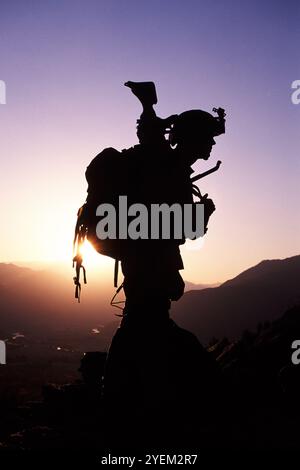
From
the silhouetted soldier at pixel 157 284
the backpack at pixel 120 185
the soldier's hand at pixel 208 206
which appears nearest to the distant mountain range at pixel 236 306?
the soldier's hand at pixel 208 206

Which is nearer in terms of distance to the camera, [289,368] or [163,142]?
[163,142]

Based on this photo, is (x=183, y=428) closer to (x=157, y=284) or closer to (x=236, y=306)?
(x=157, y=284)

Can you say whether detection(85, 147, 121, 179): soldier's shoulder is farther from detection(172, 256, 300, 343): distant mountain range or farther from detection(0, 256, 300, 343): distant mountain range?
detection(172, 256, 300, 343): distant mountain range

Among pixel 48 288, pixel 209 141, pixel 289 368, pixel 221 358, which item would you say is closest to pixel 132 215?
pixel 209 141

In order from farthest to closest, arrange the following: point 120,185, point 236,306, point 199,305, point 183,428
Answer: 1. point 199,305
2. point 236,306
3. point 120,185
4. point 183,428

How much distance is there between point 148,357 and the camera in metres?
4.79

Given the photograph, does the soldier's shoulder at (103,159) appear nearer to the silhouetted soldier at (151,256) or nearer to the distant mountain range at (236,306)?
the silhouetted soldier at (151,256)

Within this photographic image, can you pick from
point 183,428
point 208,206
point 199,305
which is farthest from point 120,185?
point 199,305

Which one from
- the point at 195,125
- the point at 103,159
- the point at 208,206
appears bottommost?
the point at 208,206

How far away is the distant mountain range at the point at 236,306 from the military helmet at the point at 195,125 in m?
71.4

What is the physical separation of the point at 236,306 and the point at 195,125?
87.5 meters

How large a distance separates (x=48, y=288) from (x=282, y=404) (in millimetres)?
187236

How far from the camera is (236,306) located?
89.8 m
